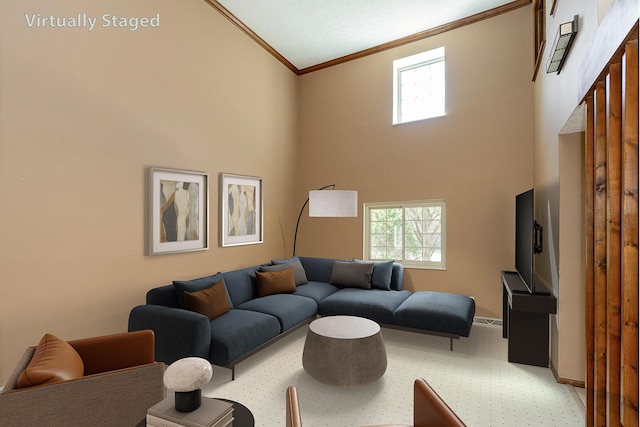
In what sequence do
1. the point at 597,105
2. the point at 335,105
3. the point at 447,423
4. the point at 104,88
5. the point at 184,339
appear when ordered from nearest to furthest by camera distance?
1. the point at 447,423
2. the point at 597,105
3. the point at 184,339
4. the point at 104,88
5. the point at 335,105

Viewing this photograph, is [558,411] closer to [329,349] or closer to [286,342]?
[329,349]

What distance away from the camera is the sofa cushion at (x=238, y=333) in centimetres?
274

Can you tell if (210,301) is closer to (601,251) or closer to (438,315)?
(438,315)

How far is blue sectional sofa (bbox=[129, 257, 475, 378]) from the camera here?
2.72m

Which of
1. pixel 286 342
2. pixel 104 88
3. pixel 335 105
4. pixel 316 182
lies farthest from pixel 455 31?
pixel 286 342

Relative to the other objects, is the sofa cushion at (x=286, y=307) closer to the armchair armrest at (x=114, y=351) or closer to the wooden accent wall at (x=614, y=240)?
the armchair armrest at (x=114, y=351)

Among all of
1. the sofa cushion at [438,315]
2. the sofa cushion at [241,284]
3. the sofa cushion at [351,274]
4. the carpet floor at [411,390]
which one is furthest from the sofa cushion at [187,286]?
the sofa cushion at [438,315]

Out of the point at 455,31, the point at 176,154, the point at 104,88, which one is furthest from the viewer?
the point at 455,31

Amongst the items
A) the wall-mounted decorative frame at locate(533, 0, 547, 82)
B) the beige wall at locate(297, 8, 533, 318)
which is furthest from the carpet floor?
the wall-mounted decorative frame at locate(533, 0, 547, 82)

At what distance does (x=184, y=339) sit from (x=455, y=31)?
5228 mm

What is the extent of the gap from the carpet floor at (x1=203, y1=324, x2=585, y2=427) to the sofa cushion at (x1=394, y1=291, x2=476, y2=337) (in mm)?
288

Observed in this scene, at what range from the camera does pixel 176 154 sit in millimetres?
3730

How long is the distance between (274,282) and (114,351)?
2.26 m

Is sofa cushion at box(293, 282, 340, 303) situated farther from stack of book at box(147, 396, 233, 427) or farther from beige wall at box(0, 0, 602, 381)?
stack of book at box(147, 396, 233, 427)
